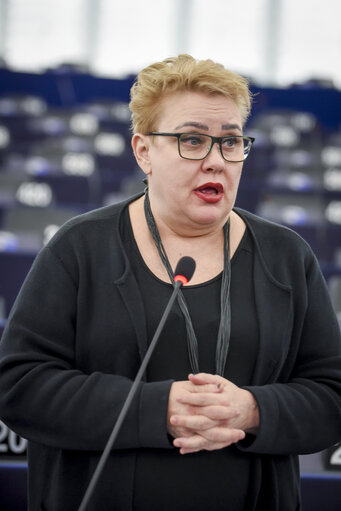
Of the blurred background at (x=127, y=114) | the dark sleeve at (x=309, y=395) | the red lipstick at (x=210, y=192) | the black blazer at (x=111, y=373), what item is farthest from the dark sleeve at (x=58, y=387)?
the blurred background at (x=127, y=114)

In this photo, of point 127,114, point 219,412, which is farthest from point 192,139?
point 127,114

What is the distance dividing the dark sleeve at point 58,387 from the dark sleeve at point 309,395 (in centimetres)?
17

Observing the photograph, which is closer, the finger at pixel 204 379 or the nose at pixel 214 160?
the finger at pixel 204 379

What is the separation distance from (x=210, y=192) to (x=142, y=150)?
163 millimetres

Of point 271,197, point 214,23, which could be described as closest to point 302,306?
point 271,197

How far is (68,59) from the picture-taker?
24.8ft

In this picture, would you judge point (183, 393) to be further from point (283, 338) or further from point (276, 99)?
point (276, 99)

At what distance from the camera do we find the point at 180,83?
1.03 metres

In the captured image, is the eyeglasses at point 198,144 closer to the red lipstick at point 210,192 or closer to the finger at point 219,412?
the red lipstick at point 210,192

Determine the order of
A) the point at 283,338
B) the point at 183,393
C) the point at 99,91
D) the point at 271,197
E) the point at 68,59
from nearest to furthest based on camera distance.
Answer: the point at 183,393
the point at 283,338
the point at 271,197
the point at 99,91
the point at 68,59

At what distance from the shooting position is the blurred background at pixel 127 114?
295 cm

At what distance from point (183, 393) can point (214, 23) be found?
8.56m

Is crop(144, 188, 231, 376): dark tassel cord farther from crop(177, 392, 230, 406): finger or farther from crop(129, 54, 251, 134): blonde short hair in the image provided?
crop(129, 54, 251, 134): blonde short hair

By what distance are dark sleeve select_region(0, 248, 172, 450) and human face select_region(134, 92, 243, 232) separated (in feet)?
0.80
